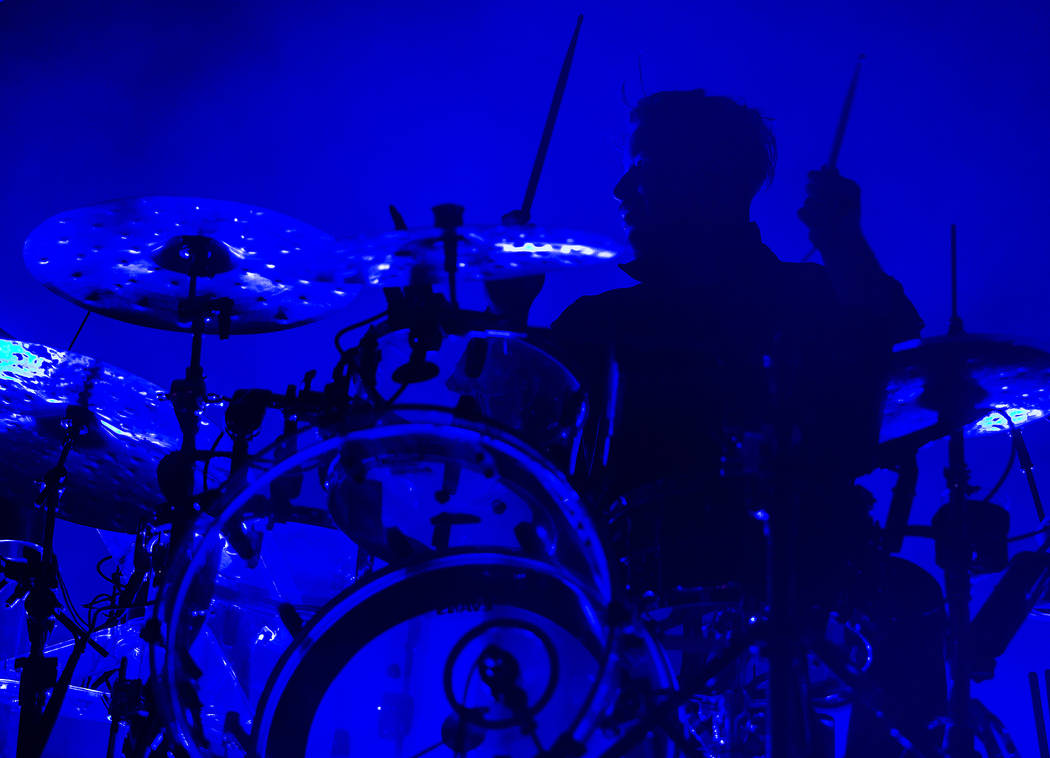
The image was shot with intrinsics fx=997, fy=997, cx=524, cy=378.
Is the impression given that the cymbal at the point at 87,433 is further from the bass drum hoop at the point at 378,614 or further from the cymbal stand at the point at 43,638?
the bass drum hoop at the point at 378,614

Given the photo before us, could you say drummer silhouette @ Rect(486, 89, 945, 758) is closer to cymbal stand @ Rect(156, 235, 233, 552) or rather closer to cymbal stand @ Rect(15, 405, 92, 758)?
cymbal stand @ Rect(156, 235, 233, 552)

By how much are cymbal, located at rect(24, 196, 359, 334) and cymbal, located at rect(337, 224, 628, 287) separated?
0.12 meters

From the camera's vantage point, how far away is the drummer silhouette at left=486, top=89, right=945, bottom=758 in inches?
71.4

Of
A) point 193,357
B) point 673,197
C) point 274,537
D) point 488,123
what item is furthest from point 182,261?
point 488,123

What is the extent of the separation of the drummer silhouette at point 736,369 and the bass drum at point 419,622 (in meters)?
0.29

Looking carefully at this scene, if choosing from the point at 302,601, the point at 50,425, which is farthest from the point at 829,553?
the point at 50,425

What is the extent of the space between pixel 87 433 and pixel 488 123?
282cm

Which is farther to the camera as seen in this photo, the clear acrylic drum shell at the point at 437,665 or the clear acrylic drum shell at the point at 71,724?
the clear acrylic drum shell at the point at 71,724

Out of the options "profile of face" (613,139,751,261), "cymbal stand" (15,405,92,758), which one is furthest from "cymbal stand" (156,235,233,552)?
"profile of face" (613,139,751,261)

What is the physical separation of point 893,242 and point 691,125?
286 cm

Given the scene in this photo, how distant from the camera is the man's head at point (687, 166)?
242 cm

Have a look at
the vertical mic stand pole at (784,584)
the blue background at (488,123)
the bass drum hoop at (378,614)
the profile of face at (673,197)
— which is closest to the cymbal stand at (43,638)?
the bass drum hoop at (378,614)

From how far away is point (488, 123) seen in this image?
5.00 m

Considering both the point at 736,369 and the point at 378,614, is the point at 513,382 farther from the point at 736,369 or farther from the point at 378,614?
the point at 378,614
